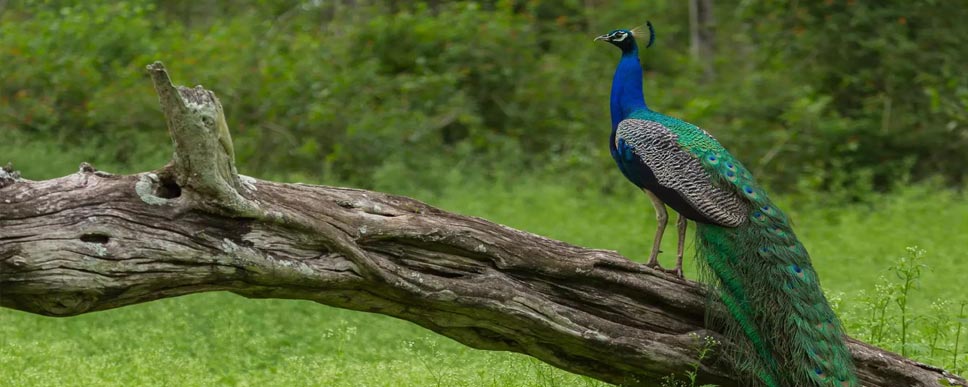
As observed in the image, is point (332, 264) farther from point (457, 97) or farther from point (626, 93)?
point (457, 97)

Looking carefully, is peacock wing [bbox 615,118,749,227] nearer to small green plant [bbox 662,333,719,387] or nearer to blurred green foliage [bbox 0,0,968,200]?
small green plant [bbox 662,333,719,387]

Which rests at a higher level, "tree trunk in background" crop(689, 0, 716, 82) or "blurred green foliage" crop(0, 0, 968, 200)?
"tree trunk in background" crop(689, 0, 716, 82)

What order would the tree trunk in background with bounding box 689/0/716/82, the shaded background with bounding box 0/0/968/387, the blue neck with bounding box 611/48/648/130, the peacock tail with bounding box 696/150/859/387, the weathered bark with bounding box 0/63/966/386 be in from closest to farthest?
the weathered bark with bounding box 0/63/966/386
the peacock tail with bounding box 696/150/859/387
the blue neck with bounding box 611/48/648/130
the shaded background with bounding box 0/0/968/387
the tree trunk in background with bounding box 689/0/716/82

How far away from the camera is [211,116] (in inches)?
161

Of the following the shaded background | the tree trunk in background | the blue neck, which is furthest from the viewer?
the tree trunk in background

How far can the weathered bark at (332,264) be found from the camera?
408 cm

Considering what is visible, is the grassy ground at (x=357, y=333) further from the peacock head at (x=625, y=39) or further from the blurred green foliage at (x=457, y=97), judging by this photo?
the blurred green foliage at (x=457, y=97)

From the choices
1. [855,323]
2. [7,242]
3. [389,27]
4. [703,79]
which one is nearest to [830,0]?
[703,79]

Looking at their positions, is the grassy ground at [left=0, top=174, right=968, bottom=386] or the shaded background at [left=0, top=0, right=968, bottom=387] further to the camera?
the shaded background at [left=0, top=0, right=968, bottom=387]

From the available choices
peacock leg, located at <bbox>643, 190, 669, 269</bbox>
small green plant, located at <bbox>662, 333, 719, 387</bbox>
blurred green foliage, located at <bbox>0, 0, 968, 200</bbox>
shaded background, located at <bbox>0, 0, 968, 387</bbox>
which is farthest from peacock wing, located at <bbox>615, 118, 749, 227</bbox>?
blurred green foliage, located at <bbox>0, 0, 968, 200</bbox>

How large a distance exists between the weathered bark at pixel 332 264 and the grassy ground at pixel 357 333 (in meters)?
0.46

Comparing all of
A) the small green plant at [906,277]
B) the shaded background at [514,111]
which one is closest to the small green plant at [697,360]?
the small green plant at [906,277]

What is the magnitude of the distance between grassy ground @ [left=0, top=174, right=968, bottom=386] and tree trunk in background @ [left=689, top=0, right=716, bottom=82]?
509 centimetres

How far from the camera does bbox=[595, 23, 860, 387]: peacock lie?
480cm
